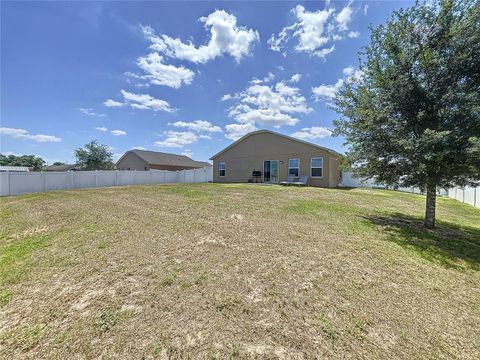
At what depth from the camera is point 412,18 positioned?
229 inches

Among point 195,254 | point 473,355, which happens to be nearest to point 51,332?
point 195,254

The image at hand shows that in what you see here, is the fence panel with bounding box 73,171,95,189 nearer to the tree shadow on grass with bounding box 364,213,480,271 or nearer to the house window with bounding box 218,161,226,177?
the house window with bounding box 218,161,226,177

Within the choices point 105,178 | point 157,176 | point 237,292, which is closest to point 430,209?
point 237,292

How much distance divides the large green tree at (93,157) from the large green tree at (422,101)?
1225 inches

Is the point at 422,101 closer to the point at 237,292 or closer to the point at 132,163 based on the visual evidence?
the point at 237,292

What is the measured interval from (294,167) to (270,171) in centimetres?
218

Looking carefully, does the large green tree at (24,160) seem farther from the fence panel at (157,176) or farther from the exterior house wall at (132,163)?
the fence panel at (157,176)

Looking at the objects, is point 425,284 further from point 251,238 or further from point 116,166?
point 116,166

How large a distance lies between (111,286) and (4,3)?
10.8 meters

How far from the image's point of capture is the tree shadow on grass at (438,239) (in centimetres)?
423

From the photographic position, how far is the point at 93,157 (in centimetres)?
2888

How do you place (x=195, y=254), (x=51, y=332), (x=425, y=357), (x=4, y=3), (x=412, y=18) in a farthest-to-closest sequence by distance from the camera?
(x=4, y=3) < (x=412, y=18) < (x=195, y=254) < (x=51, y=332) < (x=425, y=357)

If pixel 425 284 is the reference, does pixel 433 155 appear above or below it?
above

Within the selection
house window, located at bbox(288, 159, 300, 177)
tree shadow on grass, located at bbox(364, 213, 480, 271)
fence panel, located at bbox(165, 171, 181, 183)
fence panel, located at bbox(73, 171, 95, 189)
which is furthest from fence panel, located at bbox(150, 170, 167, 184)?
tree shadow on grass, located at bbox(364, 213, 480, 271)
